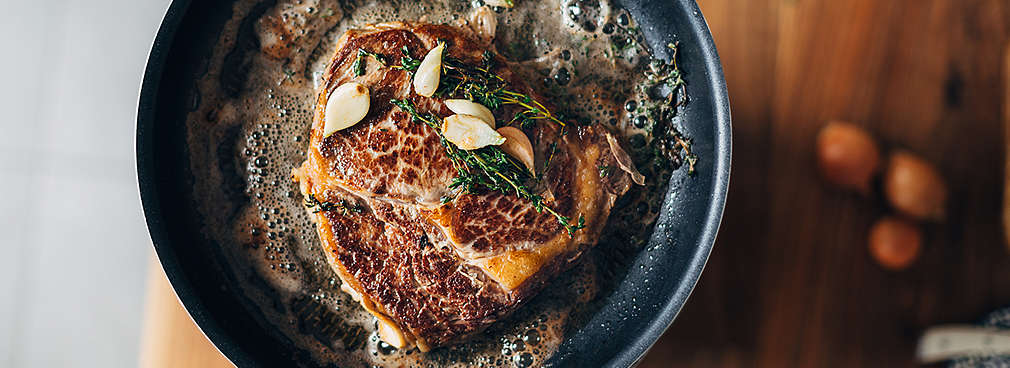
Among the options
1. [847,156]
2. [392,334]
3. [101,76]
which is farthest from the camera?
[101,76]

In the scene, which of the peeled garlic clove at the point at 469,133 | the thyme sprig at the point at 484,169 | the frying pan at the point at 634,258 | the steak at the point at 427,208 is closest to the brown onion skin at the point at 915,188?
the frying pan at the point at 634,258

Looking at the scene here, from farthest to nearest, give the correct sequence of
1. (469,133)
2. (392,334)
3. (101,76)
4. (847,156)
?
(101,76) < (847,156) < (392,334) < (469,133)

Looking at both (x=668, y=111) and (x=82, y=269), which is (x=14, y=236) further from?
(x=668, y=111)

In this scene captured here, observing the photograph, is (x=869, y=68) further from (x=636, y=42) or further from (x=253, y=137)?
(x=253, y=137)

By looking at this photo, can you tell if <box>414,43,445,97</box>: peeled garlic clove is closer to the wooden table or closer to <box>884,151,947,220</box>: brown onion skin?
the wooden table

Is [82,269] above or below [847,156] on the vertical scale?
below

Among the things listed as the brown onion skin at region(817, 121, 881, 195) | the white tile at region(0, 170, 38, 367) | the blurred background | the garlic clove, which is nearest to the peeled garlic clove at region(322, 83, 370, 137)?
the garlic clove

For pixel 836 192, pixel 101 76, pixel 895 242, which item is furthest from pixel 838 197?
pixel 101 76

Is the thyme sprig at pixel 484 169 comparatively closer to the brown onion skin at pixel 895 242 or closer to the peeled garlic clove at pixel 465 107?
the peeled garlic clove at pixel 465 107

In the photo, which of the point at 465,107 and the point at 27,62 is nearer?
the point at 465,107
